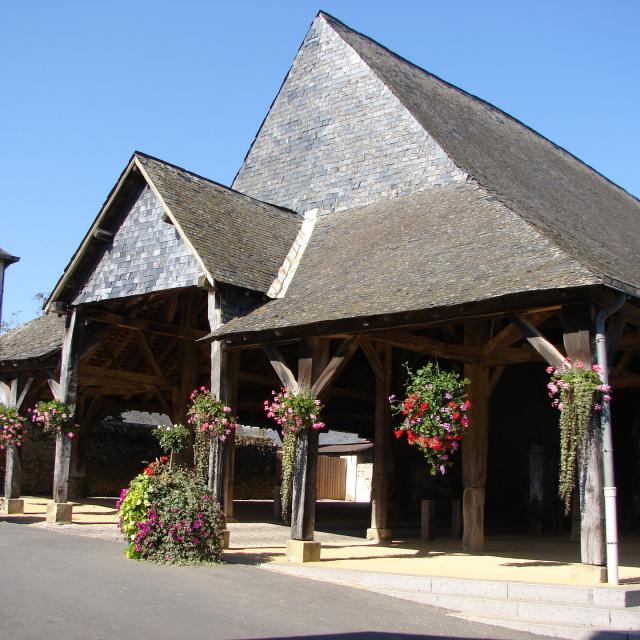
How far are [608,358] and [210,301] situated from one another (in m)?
5.77

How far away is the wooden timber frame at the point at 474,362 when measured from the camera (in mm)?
8656

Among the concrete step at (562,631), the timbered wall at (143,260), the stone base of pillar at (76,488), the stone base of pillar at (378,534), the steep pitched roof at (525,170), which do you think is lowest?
the concrete step at (562,631)

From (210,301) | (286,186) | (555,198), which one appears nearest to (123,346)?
(286,186)

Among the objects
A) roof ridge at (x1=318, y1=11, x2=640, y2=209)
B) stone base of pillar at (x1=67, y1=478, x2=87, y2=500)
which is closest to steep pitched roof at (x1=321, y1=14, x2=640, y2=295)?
roof ridge at (x1=318, y1=11, x2=640, y2=209)

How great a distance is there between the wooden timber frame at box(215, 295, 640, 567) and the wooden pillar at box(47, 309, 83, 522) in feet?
12.4

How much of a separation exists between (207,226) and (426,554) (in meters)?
5.94

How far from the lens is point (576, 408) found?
8.48 m

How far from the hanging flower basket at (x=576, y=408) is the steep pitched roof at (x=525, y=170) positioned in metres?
1.09

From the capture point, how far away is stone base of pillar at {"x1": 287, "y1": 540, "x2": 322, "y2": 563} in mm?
10477

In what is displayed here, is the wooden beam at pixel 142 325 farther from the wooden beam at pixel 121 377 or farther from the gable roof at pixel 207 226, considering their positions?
the wooden beam at pixel 121 377

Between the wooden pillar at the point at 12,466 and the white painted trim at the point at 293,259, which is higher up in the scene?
the white painted trim at the point at 293,259

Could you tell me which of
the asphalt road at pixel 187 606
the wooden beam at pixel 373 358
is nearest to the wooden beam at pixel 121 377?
the wooden beam at pixel 373 358

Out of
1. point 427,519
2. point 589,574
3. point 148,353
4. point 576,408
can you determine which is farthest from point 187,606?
point 148,353

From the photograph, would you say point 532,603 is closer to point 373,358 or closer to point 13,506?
point 373,358
